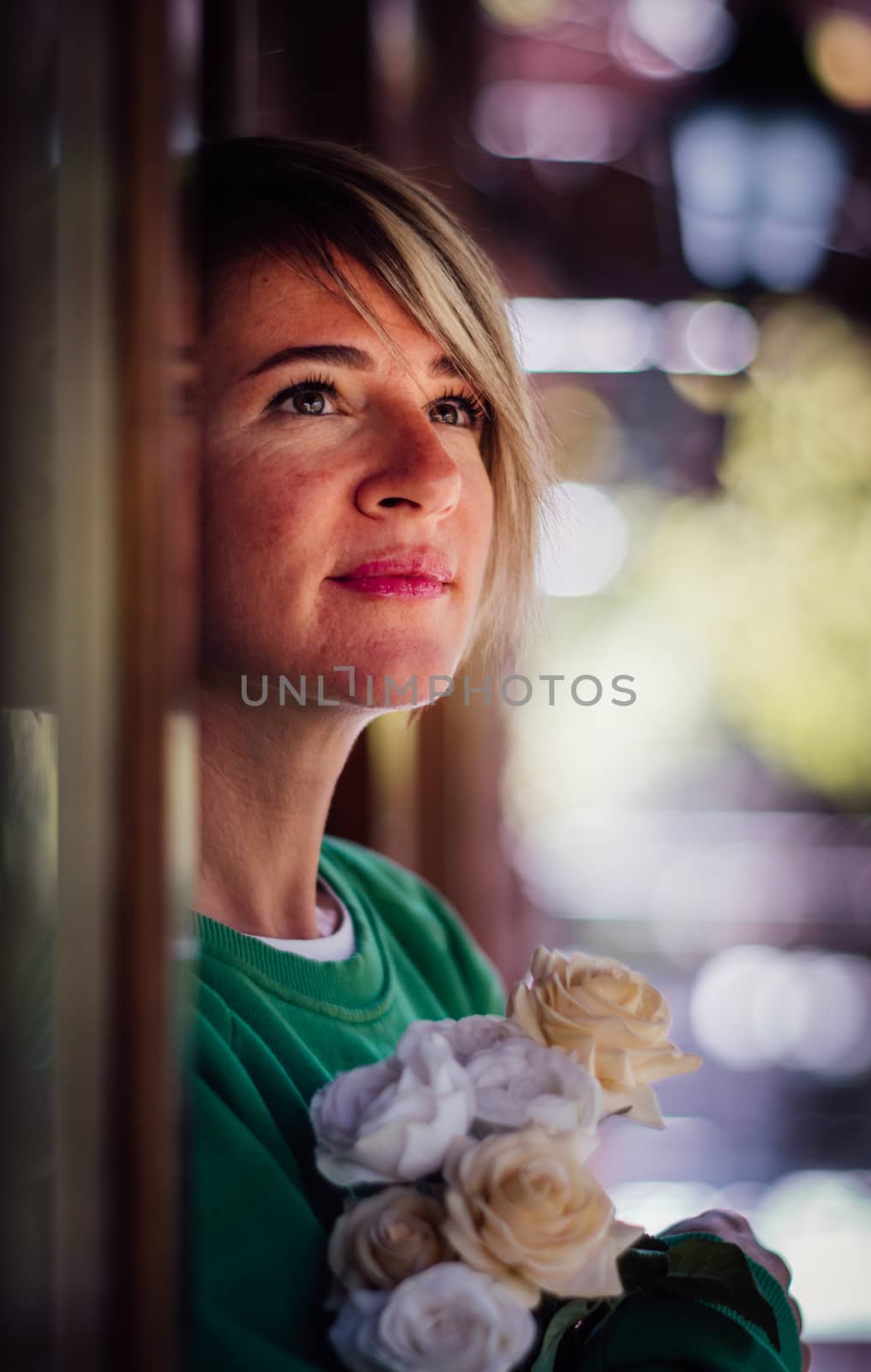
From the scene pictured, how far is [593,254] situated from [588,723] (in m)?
0.76

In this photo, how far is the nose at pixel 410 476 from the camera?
446 mm

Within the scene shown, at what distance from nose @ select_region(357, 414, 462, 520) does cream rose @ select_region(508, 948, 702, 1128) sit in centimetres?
20

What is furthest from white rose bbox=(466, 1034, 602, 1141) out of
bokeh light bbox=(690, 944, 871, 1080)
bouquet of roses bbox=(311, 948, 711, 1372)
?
bokeh light bbox=(690, 944, 871, 1080)

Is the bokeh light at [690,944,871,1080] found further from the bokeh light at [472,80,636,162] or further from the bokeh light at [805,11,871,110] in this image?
the bokeh light at [805,11,871,110]

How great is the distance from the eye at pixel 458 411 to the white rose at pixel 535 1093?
0.85ft

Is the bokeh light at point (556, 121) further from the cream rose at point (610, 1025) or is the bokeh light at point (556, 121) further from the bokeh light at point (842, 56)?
the cream rose at point (610, 1025)

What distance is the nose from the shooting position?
1.46 ft

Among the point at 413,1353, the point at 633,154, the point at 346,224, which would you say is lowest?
the point at 413,1353

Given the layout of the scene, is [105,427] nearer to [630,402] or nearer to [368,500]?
[368,500]

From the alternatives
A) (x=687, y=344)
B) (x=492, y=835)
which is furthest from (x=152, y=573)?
(x=492, y=835)

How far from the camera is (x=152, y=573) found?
343 millimetres

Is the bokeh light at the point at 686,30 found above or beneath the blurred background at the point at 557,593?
above

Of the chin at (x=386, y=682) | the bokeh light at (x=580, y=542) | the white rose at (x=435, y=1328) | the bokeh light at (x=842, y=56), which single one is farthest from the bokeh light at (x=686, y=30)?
the white rose at (x=435, y=1328)

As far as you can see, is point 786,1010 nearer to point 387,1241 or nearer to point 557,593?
point 557,593
